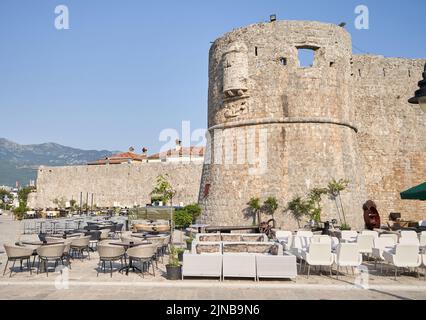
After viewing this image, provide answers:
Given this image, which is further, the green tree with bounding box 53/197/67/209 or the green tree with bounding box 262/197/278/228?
the green tree with bounding box 53/197/67/209

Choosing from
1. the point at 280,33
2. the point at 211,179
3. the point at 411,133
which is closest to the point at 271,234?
the point at 211,179

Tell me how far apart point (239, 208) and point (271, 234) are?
4045 mm

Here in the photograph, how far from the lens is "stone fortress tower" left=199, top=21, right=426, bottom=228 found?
16548mm

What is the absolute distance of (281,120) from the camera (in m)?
16.7

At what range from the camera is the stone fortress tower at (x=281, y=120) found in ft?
54.3

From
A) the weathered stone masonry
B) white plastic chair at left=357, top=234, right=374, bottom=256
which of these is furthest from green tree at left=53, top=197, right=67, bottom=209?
white plastic chair at left=357, top=234, right=374, bottom=256

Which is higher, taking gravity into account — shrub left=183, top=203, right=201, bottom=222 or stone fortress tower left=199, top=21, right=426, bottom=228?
stone fortress tower left=199, top=21, right=426, bottom=228

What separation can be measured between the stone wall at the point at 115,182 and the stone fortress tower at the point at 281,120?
16205mm

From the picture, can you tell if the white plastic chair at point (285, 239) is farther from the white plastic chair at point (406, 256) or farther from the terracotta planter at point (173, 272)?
the terracotta planter at point (173, 272)

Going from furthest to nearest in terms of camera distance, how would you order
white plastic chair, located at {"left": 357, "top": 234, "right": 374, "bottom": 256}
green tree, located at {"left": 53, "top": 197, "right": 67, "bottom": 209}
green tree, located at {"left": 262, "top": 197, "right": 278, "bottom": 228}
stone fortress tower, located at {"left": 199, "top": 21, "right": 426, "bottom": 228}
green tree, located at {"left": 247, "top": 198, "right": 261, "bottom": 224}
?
green tree, located at {"left": 53, "top": 197, "right": 67, "bottom": 209} < stone fortress tower, located at {"left": 199, "top": 21, "right": 426, "bottom": 228} < green tree, located at {"left": 247, "top": 198, "right": 261, "bottom": 224} < green tree, located at {"left": 262, "top": 197, "right": 278, "bottom": 228} < white plastic chair, located at {"left": 357, "top": 234, "right": 374, "bottom": 256}

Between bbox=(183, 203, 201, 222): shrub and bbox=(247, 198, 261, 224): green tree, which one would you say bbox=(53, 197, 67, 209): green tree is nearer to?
bbox=(183, 203, 201, 222): shrub

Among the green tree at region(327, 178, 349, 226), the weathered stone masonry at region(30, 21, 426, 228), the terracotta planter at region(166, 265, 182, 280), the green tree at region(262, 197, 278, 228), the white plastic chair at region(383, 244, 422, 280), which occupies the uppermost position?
the weathered stone masonry at region(30, 21, 426, 228)

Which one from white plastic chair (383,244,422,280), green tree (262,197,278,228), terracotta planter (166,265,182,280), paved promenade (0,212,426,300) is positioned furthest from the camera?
green tree (262,197,278,228)

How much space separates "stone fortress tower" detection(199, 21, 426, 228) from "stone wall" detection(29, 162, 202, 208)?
53.2 ft
